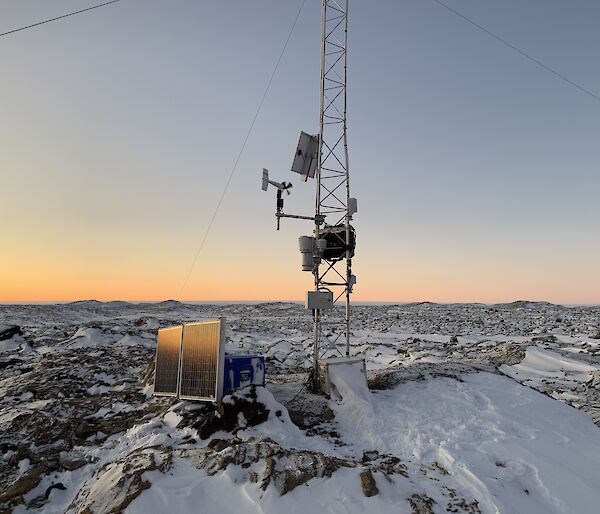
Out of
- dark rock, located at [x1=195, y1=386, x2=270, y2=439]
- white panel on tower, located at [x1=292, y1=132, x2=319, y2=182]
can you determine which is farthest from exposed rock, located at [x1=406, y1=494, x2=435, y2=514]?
white panel on tower, located at [x1=292, y1=132, x2=319, y2=182]

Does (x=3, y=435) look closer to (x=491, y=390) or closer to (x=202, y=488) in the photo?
(x=202, y=488)

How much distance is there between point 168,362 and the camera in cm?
1103

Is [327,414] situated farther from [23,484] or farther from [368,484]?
[23,484]

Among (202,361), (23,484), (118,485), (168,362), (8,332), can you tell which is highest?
(202,361)

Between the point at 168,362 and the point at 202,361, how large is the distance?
7.43 ft

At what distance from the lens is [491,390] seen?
435 inches

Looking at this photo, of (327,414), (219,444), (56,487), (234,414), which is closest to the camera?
(56,487)

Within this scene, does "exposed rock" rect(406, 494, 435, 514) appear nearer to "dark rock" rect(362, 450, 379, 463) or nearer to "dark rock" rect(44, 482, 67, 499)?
"dark rock" rect(362, 450, 379, 463)

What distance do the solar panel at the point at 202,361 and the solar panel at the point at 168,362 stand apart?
428 mm

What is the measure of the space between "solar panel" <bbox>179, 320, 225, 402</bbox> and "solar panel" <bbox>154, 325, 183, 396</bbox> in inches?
16.8

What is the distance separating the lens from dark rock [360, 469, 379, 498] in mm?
5871

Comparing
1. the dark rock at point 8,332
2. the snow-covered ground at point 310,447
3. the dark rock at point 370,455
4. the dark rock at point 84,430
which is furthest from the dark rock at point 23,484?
the dark rock at point 8,332

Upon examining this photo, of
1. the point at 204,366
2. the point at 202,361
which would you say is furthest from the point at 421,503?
the point at 202,361

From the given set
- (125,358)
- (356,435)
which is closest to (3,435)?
(356,435)
